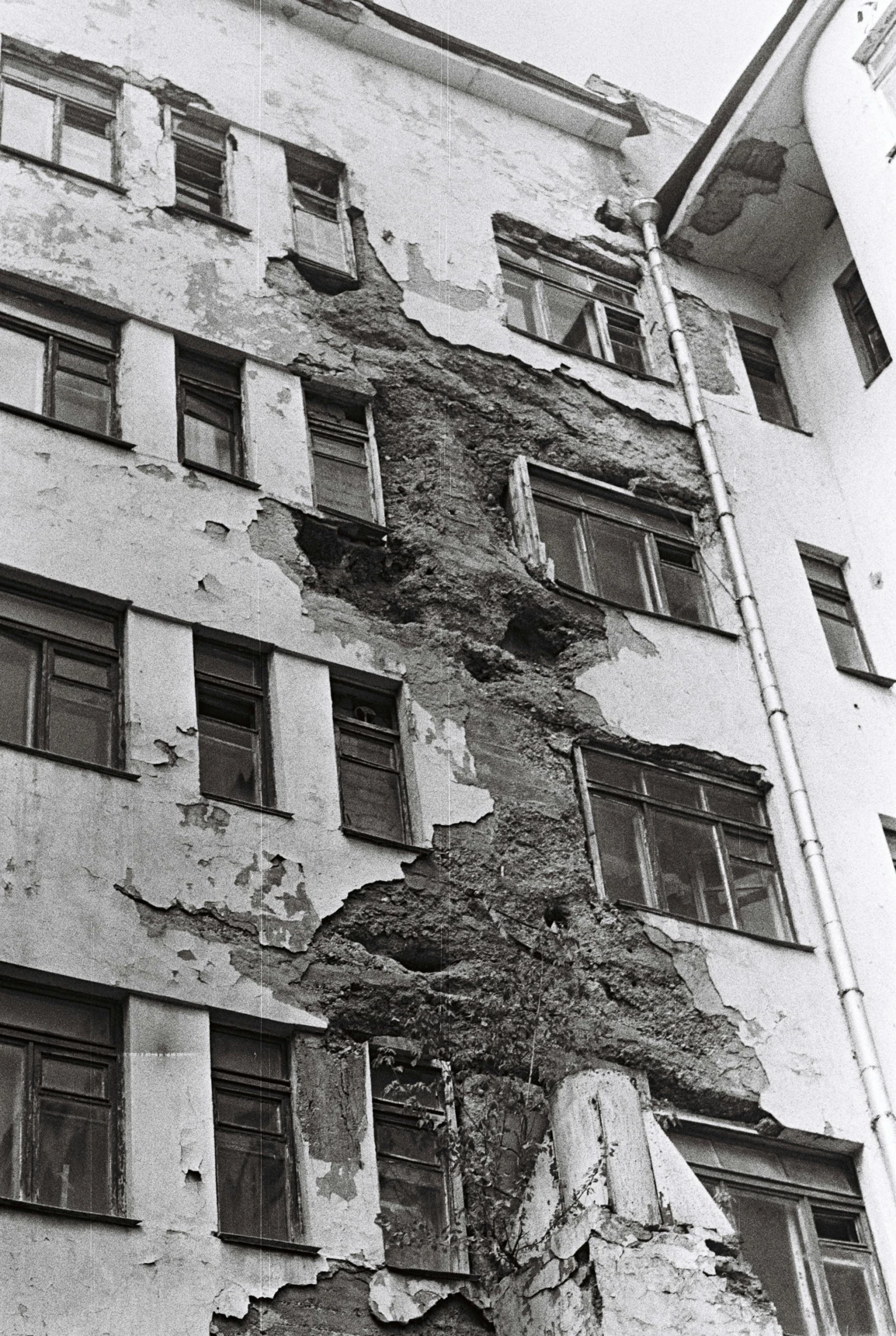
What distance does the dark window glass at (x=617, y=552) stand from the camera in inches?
552

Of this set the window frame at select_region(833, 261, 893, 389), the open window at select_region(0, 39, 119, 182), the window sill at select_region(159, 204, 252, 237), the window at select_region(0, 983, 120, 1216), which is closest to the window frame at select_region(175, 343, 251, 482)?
the window sill at select_region(159, 204, 252, 237)

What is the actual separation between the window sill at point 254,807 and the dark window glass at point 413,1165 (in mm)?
1673

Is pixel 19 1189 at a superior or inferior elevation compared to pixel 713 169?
inferior

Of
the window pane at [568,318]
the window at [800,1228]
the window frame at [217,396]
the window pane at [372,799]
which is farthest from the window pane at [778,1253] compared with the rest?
the window pane at [568,318]

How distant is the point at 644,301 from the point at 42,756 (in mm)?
9479

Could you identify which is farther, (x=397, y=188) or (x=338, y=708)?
(x=397, y=188)

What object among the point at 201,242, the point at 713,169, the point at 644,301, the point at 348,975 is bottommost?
the point at 348,975

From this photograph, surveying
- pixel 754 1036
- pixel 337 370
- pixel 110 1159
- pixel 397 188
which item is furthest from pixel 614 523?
pixel 110 1159

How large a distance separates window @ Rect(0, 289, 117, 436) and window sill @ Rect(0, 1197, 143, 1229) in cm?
558

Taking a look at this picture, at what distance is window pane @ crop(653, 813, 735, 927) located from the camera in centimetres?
1223

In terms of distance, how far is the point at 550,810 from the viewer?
11.9 metres

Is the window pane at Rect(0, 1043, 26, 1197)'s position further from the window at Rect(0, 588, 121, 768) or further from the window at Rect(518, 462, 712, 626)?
the window at Rect(518, 462, 712, 626)

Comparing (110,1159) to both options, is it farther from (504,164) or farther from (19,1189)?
(504,164)

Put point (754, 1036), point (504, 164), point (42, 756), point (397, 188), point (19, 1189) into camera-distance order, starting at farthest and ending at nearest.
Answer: point (504, 164) → point (397, 188) → point (754, 1036) → point (42, 756) → point (19, 1189)
